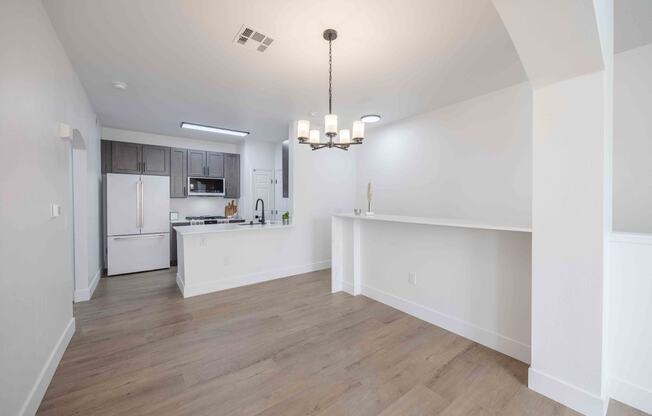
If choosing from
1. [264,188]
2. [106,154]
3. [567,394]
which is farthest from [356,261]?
[106,154]

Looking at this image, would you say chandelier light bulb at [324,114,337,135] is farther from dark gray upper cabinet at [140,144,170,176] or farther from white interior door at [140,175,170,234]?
dark gray upper cabinet at [140,144,170,176]

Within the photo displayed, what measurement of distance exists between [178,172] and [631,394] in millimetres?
6812

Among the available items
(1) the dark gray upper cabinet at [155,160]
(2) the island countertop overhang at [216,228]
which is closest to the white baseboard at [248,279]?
(2) the island countertop overhang at [216,228]

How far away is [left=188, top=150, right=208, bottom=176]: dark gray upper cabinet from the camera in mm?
5922

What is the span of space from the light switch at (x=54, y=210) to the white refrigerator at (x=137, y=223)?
8.97ft

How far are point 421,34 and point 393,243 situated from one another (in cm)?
214

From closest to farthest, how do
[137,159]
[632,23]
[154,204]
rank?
1. [632,23]
2. [154,204]
3. [137,159]

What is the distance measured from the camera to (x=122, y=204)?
4.75 m

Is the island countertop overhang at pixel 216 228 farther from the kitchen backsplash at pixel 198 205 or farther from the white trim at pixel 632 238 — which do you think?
the white trim at pixel 632 238

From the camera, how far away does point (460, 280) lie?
8.58ft

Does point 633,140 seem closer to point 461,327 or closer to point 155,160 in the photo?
point 461,327

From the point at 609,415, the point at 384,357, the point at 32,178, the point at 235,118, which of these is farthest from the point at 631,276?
the point at 235,118

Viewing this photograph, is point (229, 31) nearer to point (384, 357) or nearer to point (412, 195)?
point (384, 357)

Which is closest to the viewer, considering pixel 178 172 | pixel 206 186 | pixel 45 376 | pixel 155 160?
pixel 45 376
